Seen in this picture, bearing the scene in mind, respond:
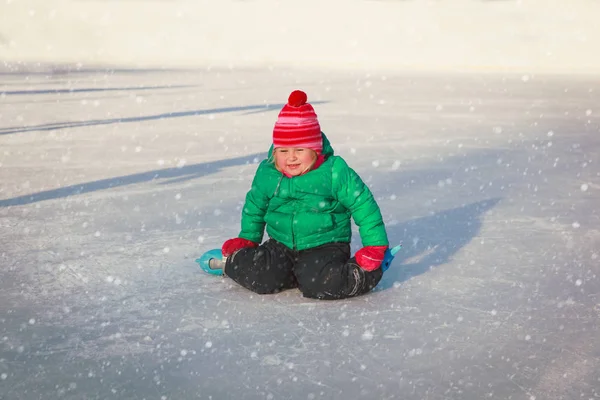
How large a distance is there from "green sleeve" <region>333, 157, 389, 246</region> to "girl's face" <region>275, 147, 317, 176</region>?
12cm

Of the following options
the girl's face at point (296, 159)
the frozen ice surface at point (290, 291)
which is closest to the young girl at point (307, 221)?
the girl's face at point (296, 159)

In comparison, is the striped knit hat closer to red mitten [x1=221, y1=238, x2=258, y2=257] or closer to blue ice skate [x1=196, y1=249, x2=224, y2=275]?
red mitten [x1=221, y1=238, x2=258, y2=257]

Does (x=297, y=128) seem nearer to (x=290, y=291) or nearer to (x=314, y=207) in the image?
(x=314, y=207)

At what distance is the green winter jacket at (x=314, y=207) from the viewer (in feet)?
10.5

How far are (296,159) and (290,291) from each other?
59cm

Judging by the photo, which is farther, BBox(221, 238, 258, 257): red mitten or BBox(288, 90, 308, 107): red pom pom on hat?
BBox(221, 238, 258, 257): red mitten

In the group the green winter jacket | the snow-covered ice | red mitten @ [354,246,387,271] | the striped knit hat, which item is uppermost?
the striped knit hat

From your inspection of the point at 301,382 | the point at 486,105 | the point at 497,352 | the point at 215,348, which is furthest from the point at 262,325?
the point at 486,105

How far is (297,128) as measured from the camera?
10.6 feet

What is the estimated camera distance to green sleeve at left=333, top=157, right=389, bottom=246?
10.5 feet

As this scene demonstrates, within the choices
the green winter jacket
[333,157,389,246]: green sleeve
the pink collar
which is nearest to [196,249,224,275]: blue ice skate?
the green winter jacket

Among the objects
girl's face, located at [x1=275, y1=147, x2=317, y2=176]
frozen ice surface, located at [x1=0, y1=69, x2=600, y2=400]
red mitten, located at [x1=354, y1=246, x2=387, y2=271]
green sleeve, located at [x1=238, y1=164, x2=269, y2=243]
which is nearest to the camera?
frozen ice surface, located at [x1=0, y1=69, x2=600, y2=400]

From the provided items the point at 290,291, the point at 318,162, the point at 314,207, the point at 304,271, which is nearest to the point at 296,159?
the point at 318,162

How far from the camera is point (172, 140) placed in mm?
8797
